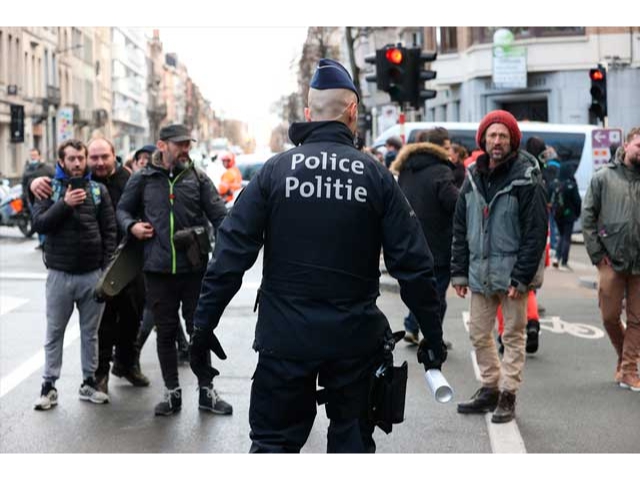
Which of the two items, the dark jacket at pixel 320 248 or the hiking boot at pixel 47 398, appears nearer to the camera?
the dark jacket at pixel 320 248

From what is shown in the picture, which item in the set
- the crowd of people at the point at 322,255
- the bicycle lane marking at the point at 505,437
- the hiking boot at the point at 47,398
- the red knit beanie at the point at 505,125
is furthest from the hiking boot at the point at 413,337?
the hiking boot at the point at 47,398

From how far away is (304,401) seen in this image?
464cm

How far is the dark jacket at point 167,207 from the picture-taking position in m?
7.61

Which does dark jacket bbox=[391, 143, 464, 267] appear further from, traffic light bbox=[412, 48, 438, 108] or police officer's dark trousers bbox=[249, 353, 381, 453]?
traffic light bbox=[412, 48, 438, 108]

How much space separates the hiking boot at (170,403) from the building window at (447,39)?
33.9 metres

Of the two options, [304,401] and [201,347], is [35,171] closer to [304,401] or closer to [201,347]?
[201,347]

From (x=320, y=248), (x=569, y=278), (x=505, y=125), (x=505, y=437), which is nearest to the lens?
(x=320, y=248)

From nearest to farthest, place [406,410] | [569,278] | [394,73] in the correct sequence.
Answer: [406,410] → [394,73] → [569,278]

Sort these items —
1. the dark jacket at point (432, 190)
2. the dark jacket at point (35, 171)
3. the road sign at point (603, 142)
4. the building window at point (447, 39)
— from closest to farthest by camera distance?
the dark jacket at point (432, 190) → the road sign at point (603, 142) → the dark jacket at point (35, 171) → the building window at point (447, 39)

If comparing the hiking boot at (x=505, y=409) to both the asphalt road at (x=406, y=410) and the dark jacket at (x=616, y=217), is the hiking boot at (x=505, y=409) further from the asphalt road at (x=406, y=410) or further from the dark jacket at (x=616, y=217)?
the dark jacket at (x=616, y=217)

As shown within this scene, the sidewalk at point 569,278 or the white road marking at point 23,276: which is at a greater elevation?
the white road marking at point 23,276

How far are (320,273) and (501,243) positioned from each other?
3005 millimetres

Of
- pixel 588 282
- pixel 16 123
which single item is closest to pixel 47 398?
pixel 588 282
